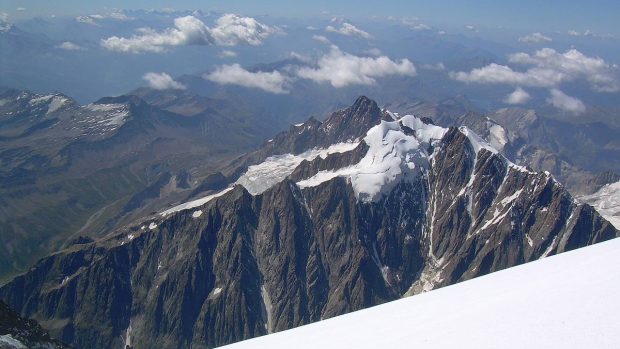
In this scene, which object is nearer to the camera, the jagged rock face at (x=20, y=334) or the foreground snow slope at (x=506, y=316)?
the foreground snow slope at (x=506, y=316)

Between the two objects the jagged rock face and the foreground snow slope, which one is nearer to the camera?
the foreground snow slope

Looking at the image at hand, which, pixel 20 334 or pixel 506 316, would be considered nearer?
pixel 506 316

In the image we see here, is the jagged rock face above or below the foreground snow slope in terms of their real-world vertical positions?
below

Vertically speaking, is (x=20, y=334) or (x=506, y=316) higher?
(x=506, y=316)

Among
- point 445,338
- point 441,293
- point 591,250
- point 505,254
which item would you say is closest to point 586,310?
point 445,338

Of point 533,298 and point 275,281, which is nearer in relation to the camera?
point 533,298

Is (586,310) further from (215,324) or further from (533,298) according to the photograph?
(215,324)

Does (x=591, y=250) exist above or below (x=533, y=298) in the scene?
below

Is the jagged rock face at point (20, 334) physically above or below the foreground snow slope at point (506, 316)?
below
